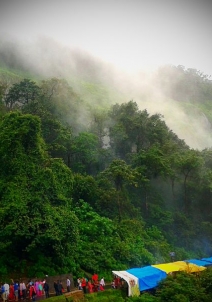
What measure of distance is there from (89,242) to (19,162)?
7.54 meters

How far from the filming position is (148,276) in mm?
17375

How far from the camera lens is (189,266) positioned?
776 inches

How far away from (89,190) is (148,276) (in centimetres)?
1097

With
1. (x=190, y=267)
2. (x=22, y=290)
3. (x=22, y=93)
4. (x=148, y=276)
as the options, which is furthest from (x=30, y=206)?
(x=22, y=93)

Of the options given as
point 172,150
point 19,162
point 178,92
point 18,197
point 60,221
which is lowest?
point 60,221

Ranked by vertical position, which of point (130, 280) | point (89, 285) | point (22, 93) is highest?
point (22, 93)

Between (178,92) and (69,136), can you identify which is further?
(178,92)

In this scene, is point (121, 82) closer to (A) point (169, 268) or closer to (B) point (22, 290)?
(A) point (169, 268)

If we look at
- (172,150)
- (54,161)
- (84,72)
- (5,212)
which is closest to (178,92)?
(84,72)

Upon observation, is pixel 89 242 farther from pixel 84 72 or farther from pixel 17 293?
pixel 84 72

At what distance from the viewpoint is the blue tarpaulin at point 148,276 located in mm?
17172

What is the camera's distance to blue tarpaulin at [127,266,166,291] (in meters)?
17.2

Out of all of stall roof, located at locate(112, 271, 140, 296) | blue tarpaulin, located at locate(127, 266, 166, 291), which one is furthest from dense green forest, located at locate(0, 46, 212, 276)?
blue tarpaulin, located at locate(127, 266, 166, 291)

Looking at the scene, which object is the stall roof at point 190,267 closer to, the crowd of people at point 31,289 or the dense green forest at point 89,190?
the dense green forest at point 89,190
